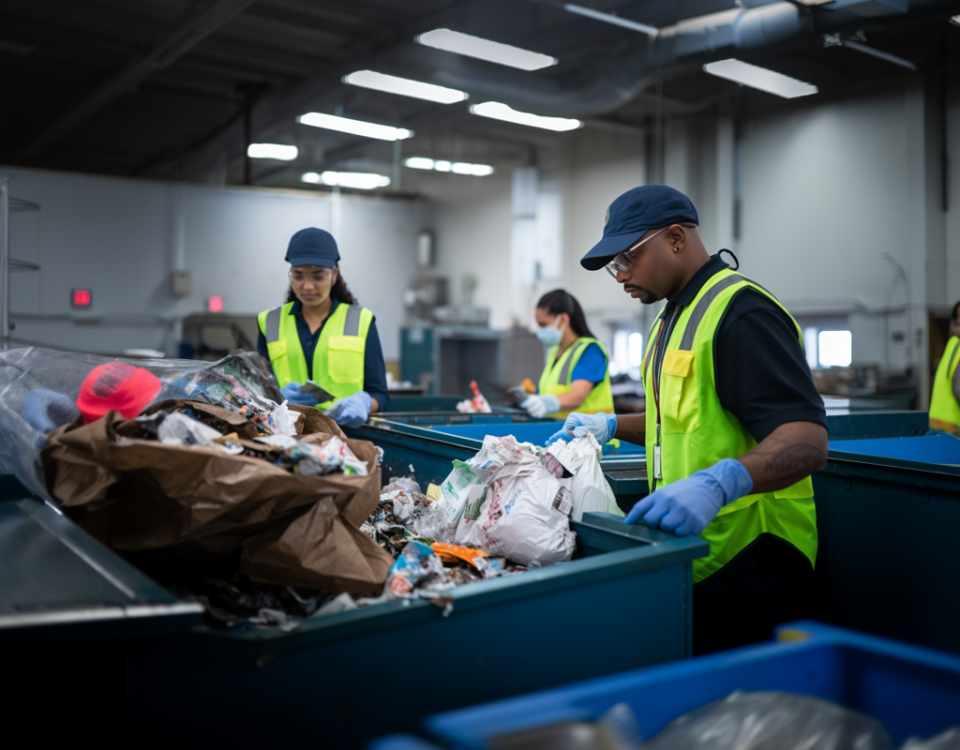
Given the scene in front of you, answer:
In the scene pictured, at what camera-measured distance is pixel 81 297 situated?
6.34m

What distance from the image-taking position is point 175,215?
673 centimetres

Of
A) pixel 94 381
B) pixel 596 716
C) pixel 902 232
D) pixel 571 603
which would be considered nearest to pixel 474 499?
pixel 571 603

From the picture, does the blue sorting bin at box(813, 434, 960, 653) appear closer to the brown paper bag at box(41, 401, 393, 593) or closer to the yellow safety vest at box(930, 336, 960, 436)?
the brown paper bag at box(41, 401, 393, 593)

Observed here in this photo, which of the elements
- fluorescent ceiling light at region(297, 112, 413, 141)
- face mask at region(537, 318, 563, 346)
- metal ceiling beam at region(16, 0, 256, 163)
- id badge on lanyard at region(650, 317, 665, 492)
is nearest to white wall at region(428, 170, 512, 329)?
fluorescent ceiling light at region(297, 112, 413, 141)

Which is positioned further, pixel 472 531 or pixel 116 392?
pixel 472 531

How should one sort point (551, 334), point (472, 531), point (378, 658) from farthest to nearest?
point (551, 334) → point (472, 531) → point (378, 658)

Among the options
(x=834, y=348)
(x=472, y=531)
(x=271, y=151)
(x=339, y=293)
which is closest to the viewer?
(x=472, y=531)

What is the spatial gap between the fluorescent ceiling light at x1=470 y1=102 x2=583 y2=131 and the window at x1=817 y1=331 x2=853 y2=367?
9.75 ft

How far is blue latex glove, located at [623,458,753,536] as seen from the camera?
130 cm

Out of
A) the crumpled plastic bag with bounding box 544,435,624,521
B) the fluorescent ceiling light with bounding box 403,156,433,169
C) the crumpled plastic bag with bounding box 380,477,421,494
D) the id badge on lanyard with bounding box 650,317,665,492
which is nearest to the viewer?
the crumpled plastic bag with bounding box 544,435,624,521

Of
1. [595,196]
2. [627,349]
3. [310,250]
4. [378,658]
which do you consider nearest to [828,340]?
[627,349]

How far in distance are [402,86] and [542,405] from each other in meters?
3.90

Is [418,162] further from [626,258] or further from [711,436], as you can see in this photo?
[711,436]

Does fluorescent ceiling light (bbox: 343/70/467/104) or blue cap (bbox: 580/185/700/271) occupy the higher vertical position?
fluorescent ceiling light (bbox: 343/70/467/104)
